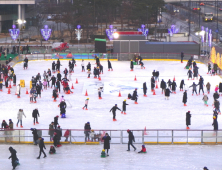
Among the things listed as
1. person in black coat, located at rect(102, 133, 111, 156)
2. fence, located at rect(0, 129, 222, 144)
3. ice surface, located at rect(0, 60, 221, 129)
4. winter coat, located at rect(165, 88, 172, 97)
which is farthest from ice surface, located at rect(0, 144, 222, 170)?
winter coat, located at rect(165, 88, 172, 97)

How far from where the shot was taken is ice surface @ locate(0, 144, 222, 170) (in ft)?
65.0

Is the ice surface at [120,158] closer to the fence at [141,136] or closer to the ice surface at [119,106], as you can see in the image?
the fence at [141,136]

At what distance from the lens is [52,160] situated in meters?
20.6

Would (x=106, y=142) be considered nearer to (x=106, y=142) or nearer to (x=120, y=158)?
(x=106, y=142)

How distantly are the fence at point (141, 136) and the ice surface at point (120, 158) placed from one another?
26cm

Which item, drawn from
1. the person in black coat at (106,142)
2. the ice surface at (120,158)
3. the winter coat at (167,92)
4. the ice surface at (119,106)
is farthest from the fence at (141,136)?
the winter coat at (167,92)

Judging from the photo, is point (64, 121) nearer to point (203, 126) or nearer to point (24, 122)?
point (24, 122)

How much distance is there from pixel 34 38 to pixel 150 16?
2090 centimetres

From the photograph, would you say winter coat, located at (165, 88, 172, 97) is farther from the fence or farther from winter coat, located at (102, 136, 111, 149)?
winter coat, located at (102, 136, 111, 149)

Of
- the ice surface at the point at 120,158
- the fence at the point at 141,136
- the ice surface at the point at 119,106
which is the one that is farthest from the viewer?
the ice surface at the point at 119,106

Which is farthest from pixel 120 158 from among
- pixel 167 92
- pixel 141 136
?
pixel 167 92

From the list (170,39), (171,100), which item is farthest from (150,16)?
(171,100)

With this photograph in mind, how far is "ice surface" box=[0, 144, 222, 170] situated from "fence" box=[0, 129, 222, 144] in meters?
0.26

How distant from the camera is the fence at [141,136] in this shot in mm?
22312
